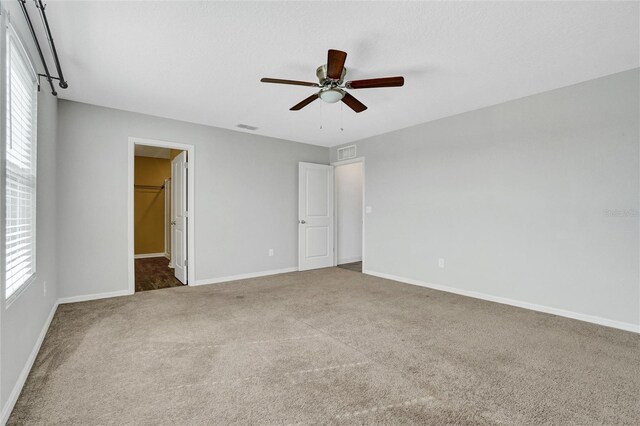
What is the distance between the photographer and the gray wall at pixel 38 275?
1.71 metres

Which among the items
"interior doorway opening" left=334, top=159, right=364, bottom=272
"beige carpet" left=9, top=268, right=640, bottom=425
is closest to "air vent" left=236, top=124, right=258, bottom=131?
"interior doorway opening" left=334, top=159, right=364, bottom=272

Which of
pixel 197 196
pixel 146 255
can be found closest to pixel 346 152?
pixel 197 196

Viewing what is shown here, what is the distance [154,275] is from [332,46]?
4863 mm

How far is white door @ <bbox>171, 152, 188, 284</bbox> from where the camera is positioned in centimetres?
473

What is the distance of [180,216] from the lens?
496 centimetres

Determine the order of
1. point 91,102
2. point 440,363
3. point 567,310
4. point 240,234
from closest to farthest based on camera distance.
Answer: point 440,363, point 567,310, point 91,102, point 240,234

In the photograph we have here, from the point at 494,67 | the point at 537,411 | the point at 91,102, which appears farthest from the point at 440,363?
the point at 91,102

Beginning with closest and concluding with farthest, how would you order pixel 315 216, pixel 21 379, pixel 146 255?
pixel 21 379 → pixel 315 216 → pixel 146 255

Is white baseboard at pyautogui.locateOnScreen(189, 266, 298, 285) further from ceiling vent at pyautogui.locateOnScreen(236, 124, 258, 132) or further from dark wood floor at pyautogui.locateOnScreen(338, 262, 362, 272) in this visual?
ceiling vent at pyautogui.locateOnScreen(236, 124, 258, 132)

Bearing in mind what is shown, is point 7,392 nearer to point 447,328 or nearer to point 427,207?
point 447,328

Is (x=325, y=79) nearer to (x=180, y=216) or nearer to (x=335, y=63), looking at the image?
(x=335, y=63)

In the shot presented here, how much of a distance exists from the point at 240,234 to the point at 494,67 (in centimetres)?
414

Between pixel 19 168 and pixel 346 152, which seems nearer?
pixel 19 168

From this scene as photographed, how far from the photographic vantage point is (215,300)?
3.90m
